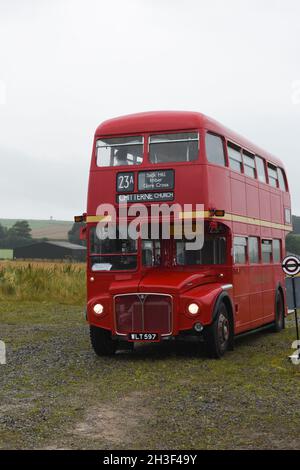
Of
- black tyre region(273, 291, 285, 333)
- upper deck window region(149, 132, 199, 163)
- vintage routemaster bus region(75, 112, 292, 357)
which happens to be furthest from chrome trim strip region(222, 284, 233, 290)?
black tyre region(273, 291, 285, 333)

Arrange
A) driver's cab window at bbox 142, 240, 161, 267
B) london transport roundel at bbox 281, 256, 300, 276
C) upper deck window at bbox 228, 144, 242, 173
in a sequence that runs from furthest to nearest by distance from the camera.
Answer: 1. upper deck window at bbox 228, 144, 242, 173
2. driver's cab window at bbox 142, 240, 161, 267
3. london transport roundel at bbox 281, 256, 300, 276

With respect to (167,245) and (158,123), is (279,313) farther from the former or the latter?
(158,123)

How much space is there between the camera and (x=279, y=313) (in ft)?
58.5

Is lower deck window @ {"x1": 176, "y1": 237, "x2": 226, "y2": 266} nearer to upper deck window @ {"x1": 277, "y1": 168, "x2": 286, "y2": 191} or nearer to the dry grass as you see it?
upper deck window @ {"x1": 277, "y1": 168, "x2": 286, "y2": 191}

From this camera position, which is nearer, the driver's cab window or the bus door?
the driver's cab window

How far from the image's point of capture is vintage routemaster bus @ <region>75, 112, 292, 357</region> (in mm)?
12055

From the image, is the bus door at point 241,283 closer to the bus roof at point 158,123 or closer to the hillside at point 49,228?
the bus roof at point 158,123

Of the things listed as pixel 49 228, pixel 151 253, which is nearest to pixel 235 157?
pixel 151 253

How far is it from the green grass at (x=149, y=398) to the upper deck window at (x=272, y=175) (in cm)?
437

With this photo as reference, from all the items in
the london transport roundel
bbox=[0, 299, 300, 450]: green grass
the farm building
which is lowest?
bbox=[0, 299, 300, 450]: green grass

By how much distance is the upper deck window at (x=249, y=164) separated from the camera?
49.4 feet

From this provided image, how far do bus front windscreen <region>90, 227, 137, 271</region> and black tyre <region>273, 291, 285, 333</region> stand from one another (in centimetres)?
594

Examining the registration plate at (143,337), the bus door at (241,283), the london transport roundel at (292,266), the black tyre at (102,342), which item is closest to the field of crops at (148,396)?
the black tyre at (102,342)

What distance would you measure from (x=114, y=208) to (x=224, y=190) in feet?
6.67
